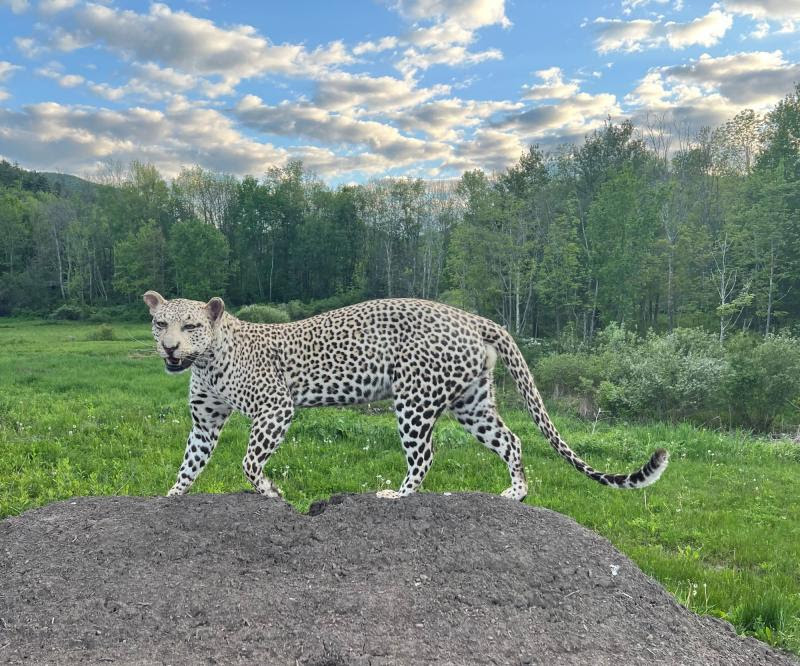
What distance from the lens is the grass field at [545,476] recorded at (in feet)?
16.9

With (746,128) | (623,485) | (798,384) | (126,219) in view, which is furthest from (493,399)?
(126,219)

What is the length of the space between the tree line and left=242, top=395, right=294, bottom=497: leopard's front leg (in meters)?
30.7

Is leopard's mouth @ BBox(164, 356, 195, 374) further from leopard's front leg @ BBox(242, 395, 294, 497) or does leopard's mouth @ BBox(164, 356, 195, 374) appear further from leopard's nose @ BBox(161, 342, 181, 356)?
leopard's front leg @ BBox(242, 395, 294, 497)

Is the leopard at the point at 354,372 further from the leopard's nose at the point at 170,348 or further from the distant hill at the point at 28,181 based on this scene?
the distant hill at the point at 28,181

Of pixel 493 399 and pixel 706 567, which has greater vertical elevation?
pixel 493 399

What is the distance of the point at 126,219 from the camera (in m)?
55.8

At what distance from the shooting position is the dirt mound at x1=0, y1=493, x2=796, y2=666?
324 cm

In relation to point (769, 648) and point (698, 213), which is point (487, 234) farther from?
point (769, 648)

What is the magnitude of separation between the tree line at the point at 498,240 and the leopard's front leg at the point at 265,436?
101 ft

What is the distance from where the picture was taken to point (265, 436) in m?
4.93

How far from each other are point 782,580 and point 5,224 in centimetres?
6952

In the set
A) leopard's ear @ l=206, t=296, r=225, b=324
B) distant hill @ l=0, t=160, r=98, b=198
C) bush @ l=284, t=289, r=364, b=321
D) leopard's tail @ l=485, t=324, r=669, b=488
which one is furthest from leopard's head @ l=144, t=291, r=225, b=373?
distant hill @ l=0, t=160, r=98, b=198

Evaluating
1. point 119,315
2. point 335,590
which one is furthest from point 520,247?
point 335,590

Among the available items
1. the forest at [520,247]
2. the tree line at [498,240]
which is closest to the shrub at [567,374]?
the forest at [520,247]
